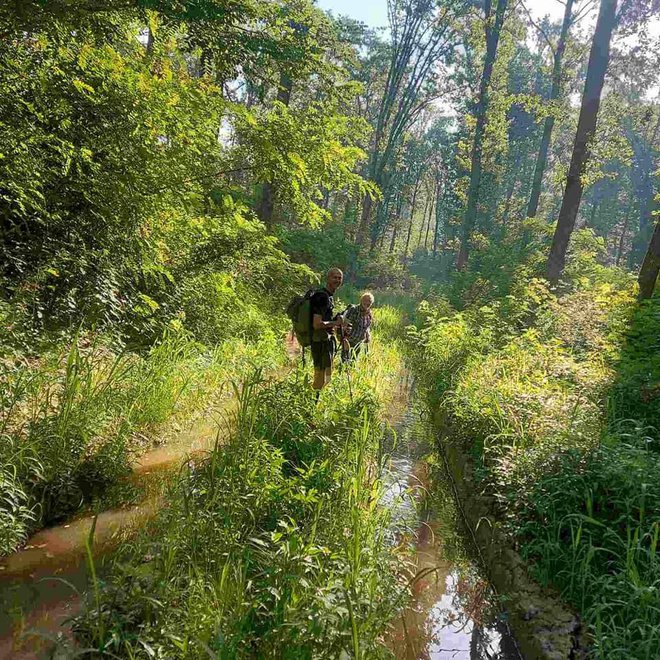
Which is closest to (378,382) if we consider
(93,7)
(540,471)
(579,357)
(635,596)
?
(579,357)

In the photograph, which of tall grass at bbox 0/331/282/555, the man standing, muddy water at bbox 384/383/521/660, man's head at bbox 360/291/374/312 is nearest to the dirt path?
tall grass at bbox 0/331/282/555

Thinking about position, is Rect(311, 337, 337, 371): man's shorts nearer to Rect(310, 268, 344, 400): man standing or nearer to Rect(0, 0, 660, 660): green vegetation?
Rect(310, 268, 344, 400): man standing

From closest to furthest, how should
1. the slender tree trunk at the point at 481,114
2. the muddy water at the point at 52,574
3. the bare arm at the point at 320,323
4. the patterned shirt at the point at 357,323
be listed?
the muddy water at the point at 52,574 < the bare arm at the point at 320,323 < the patterned shirt at the point at 357,323 < the slender tree trunk at the point at 481,114

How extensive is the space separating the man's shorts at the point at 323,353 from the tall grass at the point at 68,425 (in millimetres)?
1773

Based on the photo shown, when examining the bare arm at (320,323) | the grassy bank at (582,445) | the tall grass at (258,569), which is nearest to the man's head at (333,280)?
the bare arm at (320,323)

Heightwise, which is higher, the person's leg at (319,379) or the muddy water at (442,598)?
the person's leg at (319,379)

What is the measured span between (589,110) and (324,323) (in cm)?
955

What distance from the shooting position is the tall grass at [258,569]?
2453 millimetres

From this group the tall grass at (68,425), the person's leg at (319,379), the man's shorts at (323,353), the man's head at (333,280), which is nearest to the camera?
the tall grass at (68,425)

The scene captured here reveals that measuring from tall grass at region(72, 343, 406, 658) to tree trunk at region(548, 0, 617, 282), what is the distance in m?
9.73

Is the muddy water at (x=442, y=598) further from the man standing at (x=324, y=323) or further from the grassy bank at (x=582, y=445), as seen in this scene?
the man standing at (x=324, y=323)

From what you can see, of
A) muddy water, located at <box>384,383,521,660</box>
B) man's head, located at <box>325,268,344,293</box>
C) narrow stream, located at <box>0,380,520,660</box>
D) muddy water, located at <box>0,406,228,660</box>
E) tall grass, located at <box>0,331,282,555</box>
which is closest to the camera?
muddy water, located at <box>0,406,228,660</box>

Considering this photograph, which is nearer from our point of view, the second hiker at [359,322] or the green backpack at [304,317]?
the green backpack at [304,317]

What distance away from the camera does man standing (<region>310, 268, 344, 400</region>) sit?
238 inches
